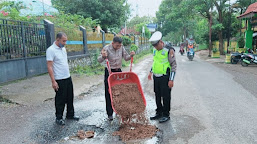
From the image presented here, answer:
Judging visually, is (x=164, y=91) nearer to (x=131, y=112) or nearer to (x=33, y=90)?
(x=131, y=112)

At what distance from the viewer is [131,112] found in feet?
11.8

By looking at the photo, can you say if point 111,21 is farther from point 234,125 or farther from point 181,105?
point 234,125

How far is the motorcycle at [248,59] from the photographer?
40.2 ft

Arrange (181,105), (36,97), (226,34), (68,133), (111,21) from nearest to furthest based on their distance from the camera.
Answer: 1. (68,133)
2. (181,105)
3. (36,97)
4. (111,21)
5. (226,34)

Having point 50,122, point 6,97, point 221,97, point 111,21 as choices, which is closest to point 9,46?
point 6,97

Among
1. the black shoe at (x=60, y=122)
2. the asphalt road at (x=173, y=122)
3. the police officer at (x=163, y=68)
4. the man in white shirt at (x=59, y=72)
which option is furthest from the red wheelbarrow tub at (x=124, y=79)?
the black shoe at (x=60, y=122)

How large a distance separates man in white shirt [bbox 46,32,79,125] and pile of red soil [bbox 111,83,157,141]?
894mm

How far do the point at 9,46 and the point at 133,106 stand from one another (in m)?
5.24

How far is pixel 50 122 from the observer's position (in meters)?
3.98

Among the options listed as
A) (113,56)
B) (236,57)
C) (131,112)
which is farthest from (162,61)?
(236,57)

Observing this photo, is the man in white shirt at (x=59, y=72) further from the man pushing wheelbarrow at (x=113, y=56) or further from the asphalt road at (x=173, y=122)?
the man pushing wheelbarrow at (x=113, y=56)

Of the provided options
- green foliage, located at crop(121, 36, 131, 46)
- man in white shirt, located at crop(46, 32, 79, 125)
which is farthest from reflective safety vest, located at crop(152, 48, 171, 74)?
green foliage, located at crop(121, 36, 131, 46)

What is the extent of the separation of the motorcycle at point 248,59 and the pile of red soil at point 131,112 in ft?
35.9

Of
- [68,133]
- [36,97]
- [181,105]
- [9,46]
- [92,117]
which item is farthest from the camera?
[9,46]
